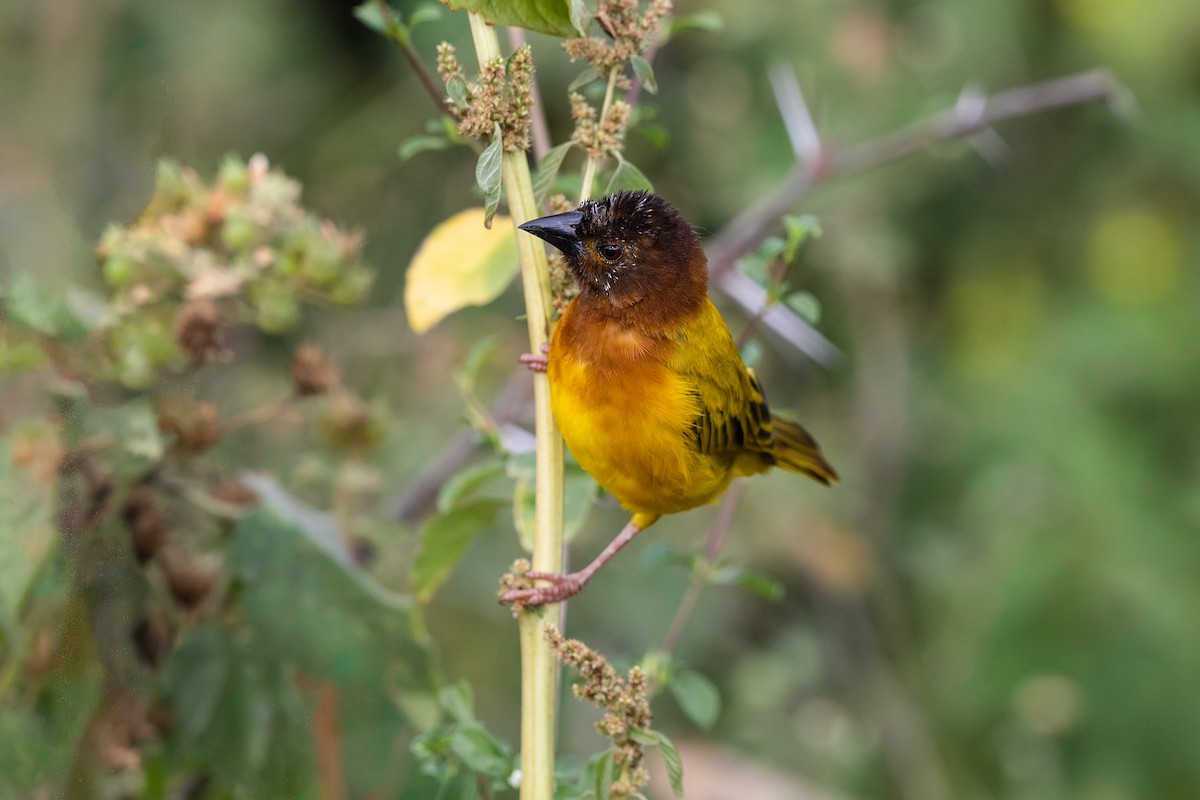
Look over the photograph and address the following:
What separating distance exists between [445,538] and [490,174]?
2.48 ft

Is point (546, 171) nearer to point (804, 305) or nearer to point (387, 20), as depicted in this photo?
point (387, 20)

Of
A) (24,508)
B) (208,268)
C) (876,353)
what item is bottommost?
(24,508)

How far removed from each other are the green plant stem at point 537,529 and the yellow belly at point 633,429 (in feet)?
0.70

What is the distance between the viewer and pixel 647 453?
6.79ft

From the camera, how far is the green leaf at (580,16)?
1452mm

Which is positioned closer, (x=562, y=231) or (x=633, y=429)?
(x=562, y=231)

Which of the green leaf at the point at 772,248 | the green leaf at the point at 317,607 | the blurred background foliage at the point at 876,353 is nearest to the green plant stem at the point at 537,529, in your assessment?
the green leaf at the point at 772,248

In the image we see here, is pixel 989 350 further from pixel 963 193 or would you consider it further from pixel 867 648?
pixel 867 648

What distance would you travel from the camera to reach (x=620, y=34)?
1.59m

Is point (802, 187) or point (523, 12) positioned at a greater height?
point (802, 187)

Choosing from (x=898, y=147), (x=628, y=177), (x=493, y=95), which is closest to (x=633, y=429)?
(x=628, y=177)

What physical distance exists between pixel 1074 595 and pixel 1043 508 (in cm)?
34

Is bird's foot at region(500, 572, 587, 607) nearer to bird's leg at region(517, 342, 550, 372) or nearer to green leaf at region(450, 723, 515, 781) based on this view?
green leaf at region(450, 723, 515, 781)

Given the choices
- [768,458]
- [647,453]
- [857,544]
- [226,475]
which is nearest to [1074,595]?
[857,544]
